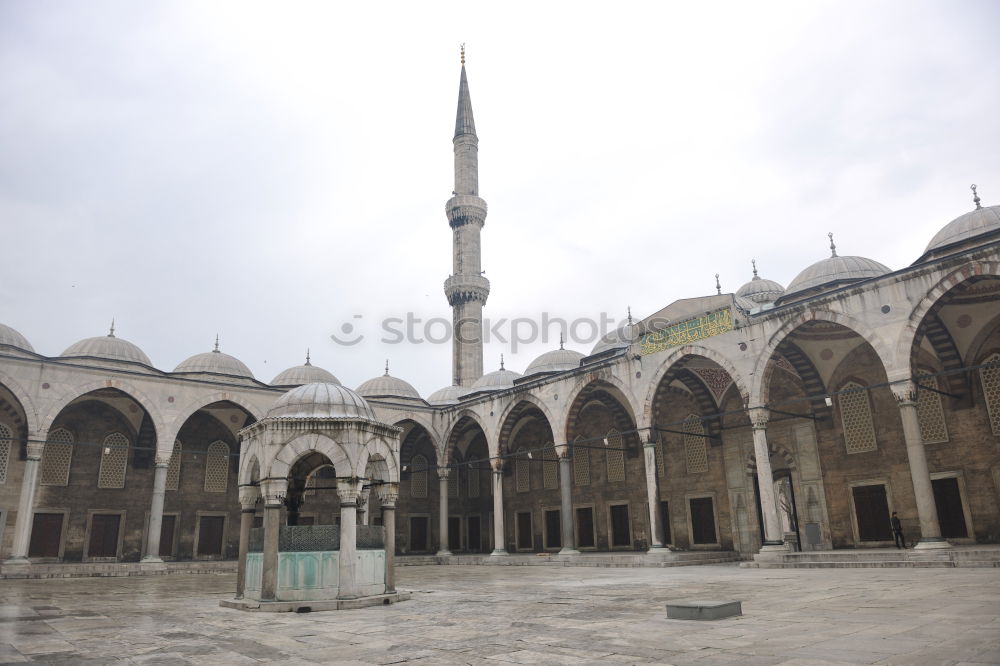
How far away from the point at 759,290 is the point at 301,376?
18120 mm

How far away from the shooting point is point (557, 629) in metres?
5.96

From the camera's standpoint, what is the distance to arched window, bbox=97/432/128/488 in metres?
22.6

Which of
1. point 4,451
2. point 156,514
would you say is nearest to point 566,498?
point 156,514

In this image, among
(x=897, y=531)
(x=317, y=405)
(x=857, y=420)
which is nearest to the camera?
(x=317, y=405)

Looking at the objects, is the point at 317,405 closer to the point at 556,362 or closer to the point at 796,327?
the point at 796,327

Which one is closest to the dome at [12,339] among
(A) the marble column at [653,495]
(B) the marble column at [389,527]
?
(B) the marble column at [389,527]

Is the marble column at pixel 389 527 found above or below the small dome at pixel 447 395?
below

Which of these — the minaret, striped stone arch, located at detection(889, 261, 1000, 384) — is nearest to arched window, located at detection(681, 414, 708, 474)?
striped stone arch, located at detection(889, 261, 1000, 384)

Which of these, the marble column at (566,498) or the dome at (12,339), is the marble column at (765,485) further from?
the dome at (12,339)

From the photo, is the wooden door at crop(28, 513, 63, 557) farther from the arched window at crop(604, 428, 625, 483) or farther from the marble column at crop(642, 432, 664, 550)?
the marble column at crop(642, 432, 664, 550)

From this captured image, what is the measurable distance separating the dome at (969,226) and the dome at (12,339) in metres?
27.1

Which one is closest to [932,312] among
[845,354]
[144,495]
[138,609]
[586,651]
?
[845,354]

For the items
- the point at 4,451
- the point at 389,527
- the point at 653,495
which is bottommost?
the point at 389,527

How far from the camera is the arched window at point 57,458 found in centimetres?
2159
